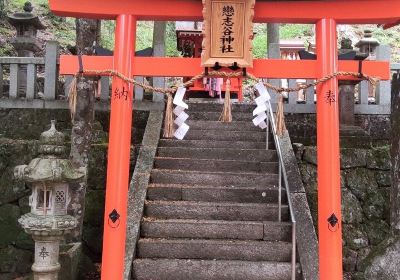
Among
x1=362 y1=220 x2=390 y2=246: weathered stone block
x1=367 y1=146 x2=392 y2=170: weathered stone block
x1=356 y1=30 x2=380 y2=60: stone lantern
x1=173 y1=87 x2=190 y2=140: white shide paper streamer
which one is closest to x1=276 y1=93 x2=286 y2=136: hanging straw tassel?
x1=173 y1=87 x2=190 y2=140: white shide paper streamer

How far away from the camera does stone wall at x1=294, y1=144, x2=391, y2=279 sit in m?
6.07

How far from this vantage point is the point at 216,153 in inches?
272

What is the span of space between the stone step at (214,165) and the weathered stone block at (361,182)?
1.22 metres

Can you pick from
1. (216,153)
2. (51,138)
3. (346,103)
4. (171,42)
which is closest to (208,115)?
(216,153)

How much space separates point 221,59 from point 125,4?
1.17m

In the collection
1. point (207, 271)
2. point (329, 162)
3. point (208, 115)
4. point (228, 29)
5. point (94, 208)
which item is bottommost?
point (207, 271)

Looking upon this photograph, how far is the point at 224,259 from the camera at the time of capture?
17.0ft

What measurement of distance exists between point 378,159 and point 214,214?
117 inches

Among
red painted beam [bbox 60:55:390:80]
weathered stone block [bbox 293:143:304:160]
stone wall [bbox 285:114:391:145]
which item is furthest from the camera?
stone wall [bbox 285:114:391:145]

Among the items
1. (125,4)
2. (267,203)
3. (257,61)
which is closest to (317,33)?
(257,61)

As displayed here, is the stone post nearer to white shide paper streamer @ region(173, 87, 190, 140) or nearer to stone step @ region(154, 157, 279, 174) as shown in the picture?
stone step @ region(154, 157, 279, 174)

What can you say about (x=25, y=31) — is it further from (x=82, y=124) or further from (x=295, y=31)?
(x=295, y=31)

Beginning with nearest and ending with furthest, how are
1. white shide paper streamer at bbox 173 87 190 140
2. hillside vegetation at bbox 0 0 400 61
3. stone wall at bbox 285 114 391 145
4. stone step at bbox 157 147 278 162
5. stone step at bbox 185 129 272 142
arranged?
white shide paper streamer at bbox 173 87 190 140 → stone step at bbox 157 147 278 162 → stone wall at bbox 285 114 391 145 → stone step at bbox 185 129 272 142 → hillside vegetation at bbox 0 0 400 61

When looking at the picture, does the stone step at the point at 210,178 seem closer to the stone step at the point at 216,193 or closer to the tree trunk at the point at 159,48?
the stone step at the point at 216,193
